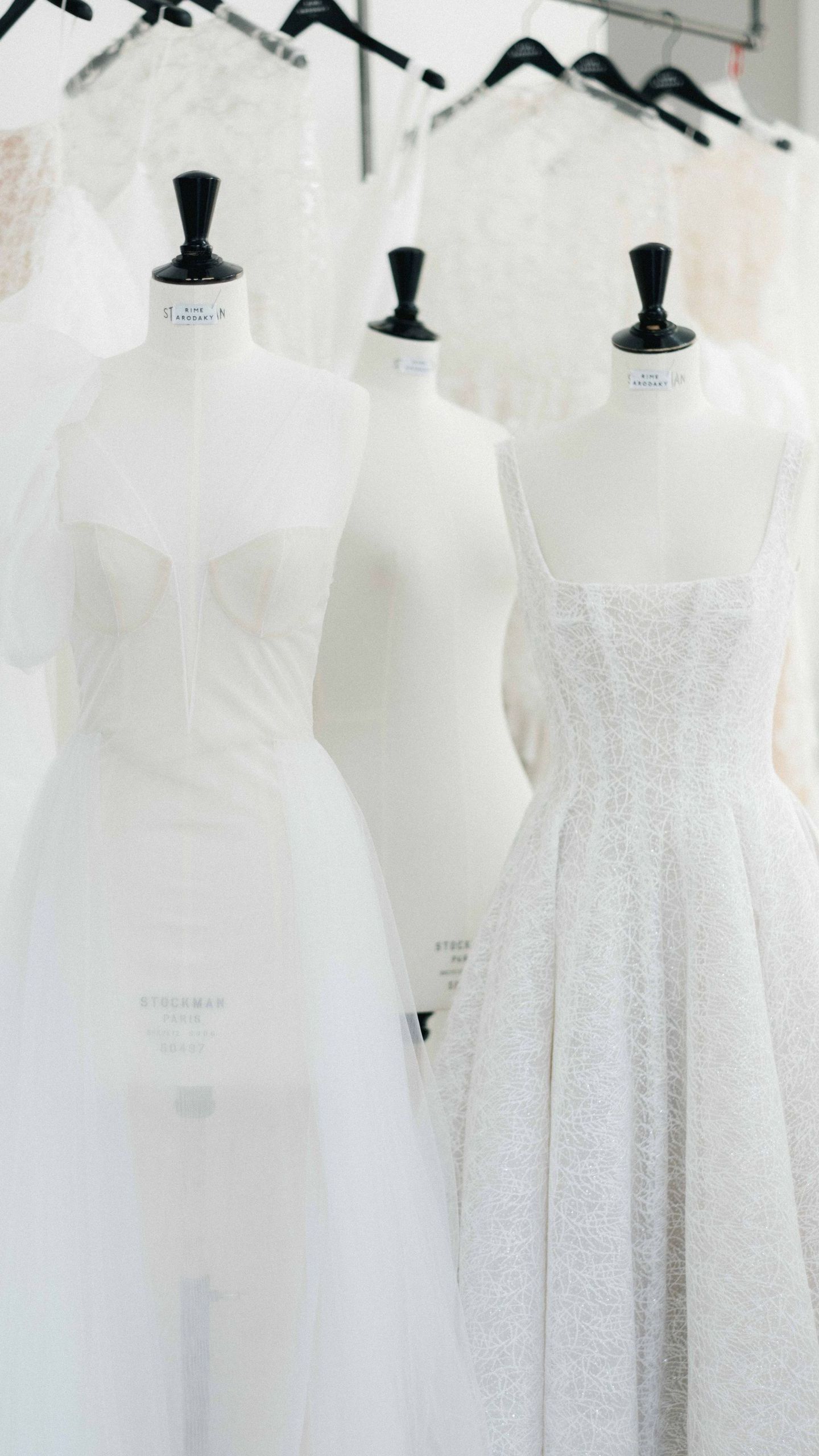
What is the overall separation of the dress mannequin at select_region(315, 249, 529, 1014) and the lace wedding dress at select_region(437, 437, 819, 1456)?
191 mm

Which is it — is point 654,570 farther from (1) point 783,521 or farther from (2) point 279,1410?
(2) point 279,1410

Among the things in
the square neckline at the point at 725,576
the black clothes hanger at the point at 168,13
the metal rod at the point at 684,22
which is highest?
the metal rod at the point at 684,22

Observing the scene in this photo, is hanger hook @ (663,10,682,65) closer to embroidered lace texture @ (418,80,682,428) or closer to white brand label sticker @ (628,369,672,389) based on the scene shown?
embroidered lace texture @ (418,80,682,428)

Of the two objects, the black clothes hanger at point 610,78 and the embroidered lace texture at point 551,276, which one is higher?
the black clothes hanger at point 610,78

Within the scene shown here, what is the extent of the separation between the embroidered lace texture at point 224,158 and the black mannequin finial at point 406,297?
103mm

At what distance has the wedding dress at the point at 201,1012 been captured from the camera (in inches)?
43.4

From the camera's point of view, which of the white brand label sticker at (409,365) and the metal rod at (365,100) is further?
the metal rod at (365,100)

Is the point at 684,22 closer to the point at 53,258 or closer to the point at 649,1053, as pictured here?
the point at 53,258

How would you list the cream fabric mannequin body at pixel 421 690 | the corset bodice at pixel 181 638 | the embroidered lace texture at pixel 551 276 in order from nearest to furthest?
the corset bodice at pixel 181 638 → the cream fabric mannequin body at pixel 421 690 → the embroidered lace texture at pixel 551 276

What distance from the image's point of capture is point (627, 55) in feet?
10.1

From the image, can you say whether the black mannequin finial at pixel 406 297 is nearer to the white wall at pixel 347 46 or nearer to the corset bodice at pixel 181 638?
the white wall at pixel 347 46

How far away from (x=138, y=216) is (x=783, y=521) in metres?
0.85

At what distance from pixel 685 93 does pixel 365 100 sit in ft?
1.60

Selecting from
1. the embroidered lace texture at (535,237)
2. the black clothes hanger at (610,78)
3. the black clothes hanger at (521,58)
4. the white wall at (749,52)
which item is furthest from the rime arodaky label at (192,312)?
the white wall at (749,52)
